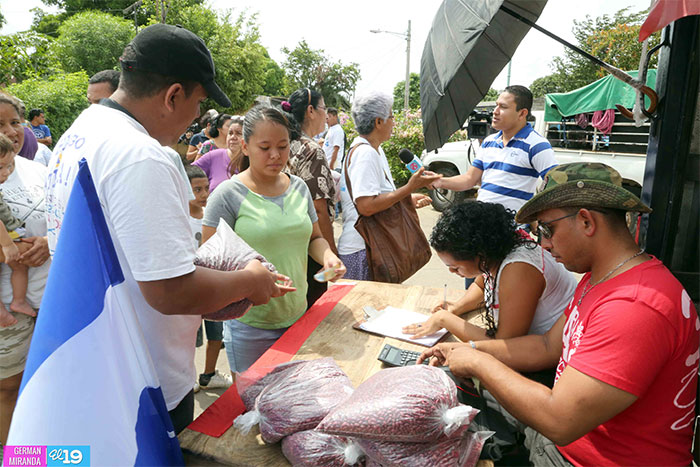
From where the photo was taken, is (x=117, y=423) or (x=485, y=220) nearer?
(x=117, y=423)

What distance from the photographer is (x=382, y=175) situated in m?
2.90

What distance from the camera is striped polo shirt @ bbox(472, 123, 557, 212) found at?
328 centimetres

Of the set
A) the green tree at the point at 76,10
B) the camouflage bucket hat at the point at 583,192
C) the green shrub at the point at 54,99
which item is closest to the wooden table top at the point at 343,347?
the camouflage bucket hat at the point at 583,192

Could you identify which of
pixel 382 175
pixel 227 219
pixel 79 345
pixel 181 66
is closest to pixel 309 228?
pixel 227 219

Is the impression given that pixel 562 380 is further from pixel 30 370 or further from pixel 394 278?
pixel 394 278

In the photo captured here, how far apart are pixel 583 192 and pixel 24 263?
265cm

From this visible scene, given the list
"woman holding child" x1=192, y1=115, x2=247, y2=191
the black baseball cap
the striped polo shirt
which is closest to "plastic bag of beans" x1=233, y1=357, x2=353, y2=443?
the black baseball cap

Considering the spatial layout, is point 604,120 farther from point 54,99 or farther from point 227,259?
point 54,99

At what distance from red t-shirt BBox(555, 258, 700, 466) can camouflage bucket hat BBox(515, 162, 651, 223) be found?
206mm

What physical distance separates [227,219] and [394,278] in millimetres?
1282

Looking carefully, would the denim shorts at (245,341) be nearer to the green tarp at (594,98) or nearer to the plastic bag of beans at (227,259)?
the plastic bag of beans at (227,259)

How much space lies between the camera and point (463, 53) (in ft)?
4.88

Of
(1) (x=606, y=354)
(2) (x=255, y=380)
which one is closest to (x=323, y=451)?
(2) (x=255, y=380)

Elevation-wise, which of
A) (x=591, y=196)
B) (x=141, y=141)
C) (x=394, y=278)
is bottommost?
(x=394, y=278)
